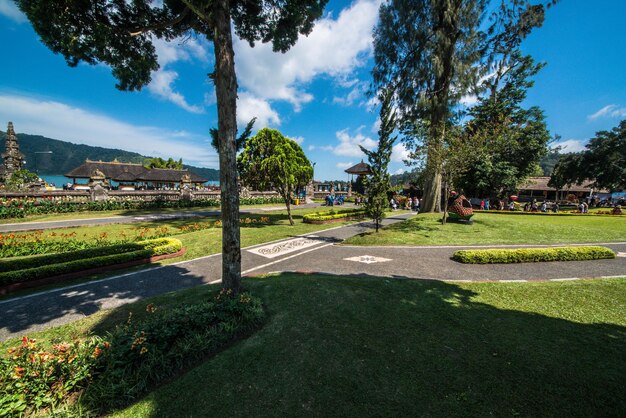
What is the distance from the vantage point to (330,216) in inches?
798

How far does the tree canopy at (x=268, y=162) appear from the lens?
16.4 m

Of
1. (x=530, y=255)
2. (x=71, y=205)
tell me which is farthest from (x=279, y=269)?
(x=71, y=205)

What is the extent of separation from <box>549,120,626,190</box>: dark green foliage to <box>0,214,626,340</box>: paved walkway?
32.4 m

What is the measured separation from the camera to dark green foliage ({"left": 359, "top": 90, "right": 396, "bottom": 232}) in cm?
1279

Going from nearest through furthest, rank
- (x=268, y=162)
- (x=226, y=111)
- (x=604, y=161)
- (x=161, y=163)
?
(x=226, y=111)
(x=268, y=162)
(x=604, y=161)
(x=161, y=163)

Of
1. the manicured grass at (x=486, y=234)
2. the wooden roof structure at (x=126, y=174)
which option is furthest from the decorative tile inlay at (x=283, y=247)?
the wooden roof structure at (x=126, y=174)

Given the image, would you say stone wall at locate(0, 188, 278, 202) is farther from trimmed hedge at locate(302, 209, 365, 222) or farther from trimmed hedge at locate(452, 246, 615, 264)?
trimmed hedge at locate(452, 246, 615, 264)

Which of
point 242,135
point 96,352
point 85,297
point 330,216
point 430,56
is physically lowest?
point 85,297

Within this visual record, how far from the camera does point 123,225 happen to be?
15.7 meters

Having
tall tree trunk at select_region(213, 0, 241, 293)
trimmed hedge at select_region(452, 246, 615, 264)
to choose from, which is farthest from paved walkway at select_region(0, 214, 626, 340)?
tall tree trunk at select_region(213, 0, 241, 293)

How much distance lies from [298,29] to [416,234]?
38.6 ft

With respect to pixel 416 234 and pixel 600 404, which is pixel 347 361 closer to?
pixel 600 404

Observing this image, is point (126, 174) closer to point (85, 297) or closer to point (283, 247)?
point (283, 247)

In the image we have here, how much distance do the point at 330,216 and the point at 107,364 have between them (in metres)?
17.5
